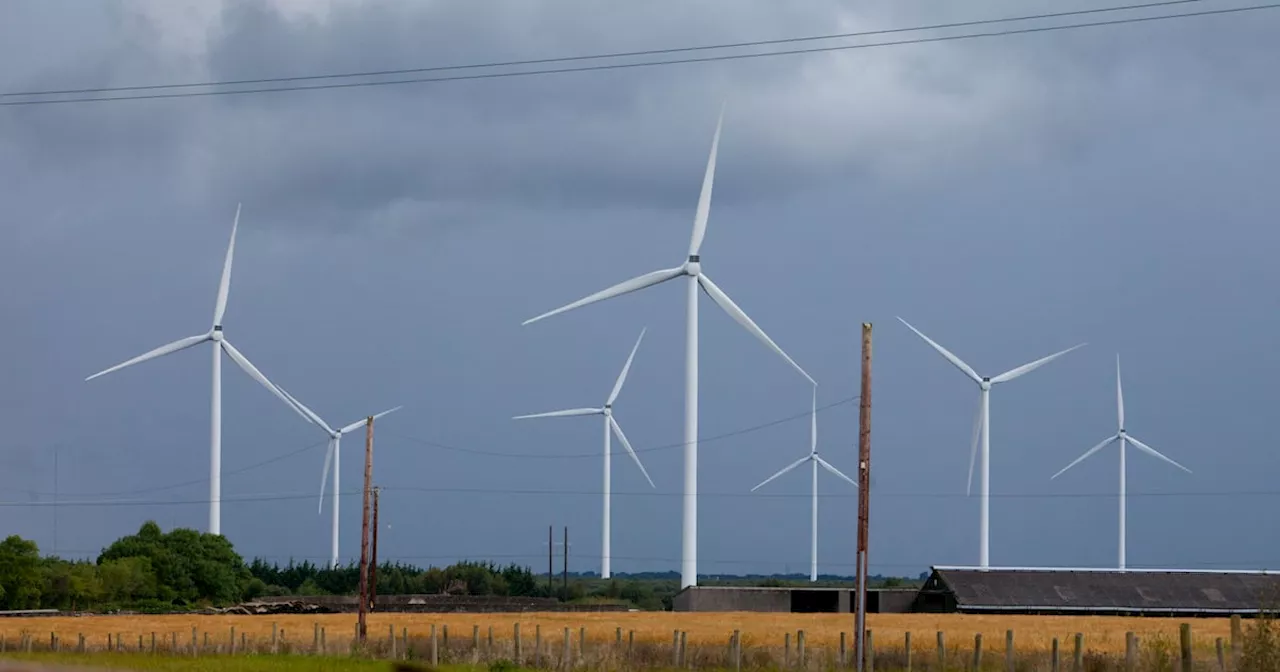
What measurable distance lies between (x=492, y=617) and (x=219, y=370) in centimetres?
4539

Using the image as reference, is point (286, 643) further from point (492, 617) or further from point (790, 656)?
point (492, 617)

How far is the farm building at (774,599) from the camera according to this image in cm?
10431

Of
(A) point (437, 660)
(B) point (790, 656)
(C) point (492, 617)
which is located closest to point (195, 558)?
(C) point (492, 617)

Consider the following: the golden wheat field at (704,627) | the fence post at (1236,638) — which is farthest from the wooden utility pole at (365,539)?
the fence post at (1236,638)

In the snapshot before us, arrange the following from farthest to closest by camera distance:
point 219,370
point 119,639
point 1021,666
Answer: point 219,370 → point 119,639 → point 1021,666

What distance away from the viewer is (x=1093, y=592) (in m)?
95.8

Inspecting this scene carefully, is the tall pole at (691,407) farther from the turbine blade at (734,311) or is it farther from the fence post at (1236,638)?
the fence post at (1236,638)

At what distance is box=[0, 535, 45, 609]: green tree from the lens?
123 metres

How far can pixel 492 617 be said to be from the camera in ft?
309

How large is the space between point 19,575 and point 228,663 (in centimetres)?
7569

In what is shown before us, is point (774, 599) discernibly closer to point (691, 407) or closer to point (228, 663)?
point (691, 407)

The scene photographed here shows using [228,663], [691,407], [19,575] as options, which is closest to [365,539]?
[228,663]

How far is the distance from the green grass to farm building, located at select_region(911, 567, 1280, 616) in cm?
4652

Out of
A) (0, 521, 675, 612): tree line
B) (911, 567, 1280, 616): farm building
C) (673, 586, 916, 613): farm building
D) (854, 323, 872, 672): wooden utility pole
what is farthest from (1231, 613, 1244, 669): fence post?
(0, 521, 675, 612): tree line
